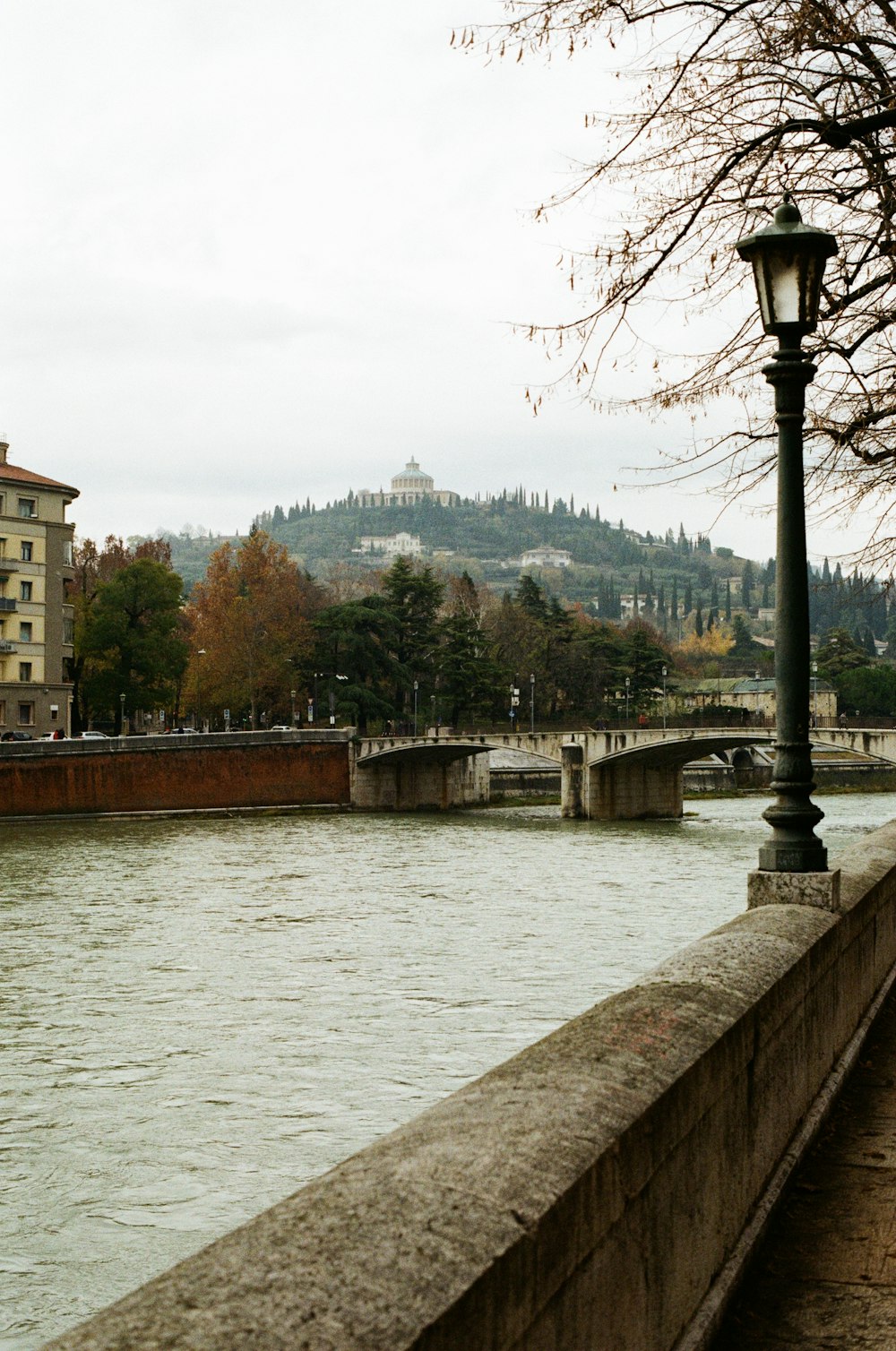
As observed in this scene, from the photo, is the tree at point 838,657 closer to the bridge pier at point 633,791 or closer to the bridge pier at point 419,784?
the bridge pier at point 419,784

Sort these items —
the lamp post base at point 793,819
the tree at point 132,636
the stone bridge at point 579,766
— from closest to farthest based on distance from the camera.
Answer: the lamp post base at point 793,819 → the stone bridge at point 579,766 → the tree at point 132,636

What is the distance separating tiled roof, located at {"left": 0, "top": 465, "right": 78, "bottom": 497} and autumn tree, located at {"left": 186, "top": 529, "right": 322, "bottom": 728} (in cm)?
1327

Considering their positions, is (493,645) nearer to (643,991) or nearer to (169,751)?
(169,751)

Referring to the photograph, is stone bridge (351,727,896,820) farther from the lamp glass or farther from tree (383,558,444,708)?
the lamp glass

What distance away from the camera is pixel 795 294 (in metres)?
5.77

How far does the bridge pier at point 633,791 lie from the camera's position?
56375 millimetres

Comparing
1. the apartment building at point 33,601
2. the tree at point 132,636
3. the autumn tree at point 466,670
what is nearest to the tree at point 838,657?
the autumn tree at point 466,670

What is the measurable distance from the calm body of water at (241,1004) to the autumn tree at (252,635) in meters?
29.6

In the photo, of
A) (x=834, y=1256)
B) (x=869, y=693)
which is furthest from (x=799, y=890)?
(x=869, y=693)

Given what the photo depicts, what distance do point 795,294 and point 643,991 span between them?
330 cm

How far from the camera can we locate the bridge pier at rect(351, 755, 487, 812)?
58750mm

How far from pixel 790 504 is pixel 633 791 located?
52729 mm

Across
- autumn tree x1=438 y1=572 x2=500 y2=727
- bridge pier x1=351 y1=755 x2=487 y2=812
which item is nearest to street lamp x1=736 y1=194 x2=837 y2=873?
bridge pier x1=351 y1=755 x2=487 y2=812

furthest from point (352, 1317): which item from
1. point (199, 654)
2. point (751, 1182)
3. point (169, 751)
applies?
point (199, 654)
